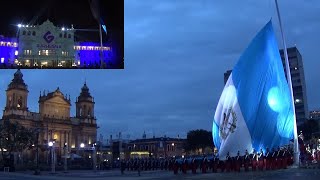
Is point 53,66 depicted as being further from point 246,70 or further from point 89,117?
point 89,117

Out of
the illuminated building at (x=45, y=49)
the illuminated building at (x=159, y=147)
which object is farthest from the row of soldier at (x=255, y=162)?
the illuminated building at (x=159, y=147)

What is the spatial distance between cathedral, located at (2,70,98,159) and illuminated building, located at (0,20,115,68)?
99982mm

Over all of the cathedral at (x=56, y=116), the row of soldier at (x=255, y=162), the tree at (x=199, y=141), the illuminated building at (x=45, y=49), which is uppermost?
the cathedral at (x=56, y=116)

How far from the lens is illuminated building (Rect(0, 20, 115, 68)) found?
22406 mm

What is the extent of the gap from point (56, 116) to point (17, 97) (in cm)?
1470

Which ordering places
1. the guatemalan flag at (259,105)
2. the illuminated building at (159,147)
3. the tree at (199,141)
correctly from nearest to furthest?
the guatemalan flag at (259,105)
the tree at (199,141)
the illuminated building at (159,147)

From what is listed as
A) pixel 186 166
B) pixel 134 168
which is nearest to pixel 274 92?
pixel 186 166

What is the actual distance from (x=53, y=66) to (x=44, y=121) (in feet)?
384

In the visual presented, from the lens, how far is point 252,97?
50.7 metres

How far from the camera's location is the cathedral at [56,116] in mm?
130000

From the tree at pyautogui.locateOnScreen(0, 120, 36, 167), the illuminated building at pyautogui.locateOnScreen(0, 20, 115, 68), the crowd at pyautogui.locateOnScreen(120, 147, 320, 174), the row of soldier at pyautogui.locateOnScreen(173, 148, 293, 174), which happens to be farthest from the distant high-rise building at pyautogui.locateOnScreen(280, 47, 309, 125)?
the illuminated building at pyautogui.locateOnScreen(0, 20, 115, 68)

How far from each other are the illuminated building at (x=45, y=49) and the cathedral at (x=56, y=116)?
328ft

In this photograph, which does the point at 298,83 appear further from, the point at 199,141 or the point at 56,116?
the point at 56,116

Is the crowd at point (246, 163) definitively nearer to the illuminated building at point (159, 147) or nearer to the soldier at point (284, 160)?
the soldier at point (284, 160)
